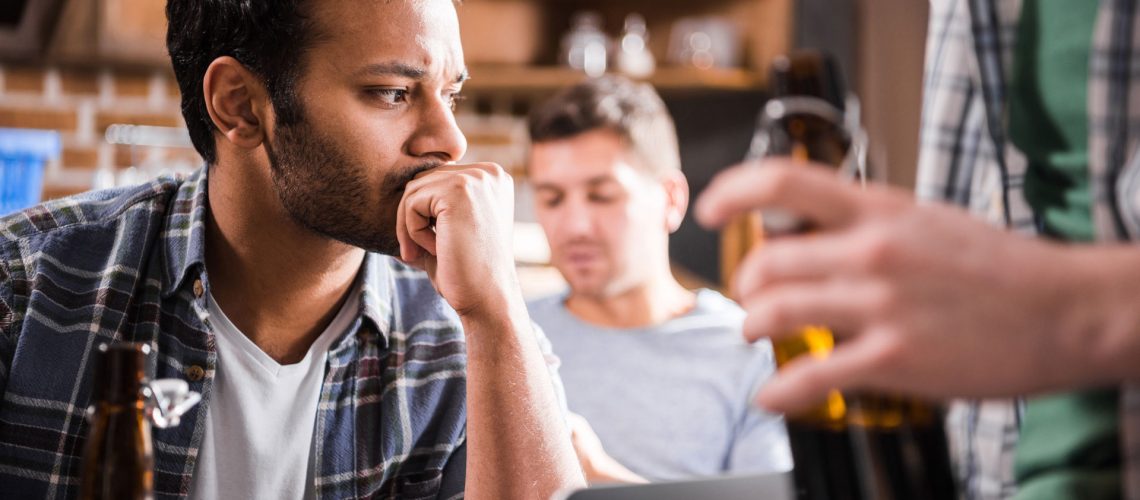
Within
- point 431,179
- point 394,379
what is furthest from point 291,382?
point 431,179

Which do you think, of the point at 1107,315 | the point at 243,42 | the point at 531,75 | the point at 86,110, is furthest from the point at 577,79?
the point at 1107,315

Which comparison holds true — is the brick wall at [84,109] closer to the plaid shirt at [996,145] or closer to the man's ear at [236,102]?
the man's ear at [236,102]

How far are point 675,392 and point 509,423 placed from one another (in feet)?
2.89

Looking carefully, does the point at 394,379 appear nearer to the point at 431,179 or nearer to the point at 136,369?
the point at 431,179

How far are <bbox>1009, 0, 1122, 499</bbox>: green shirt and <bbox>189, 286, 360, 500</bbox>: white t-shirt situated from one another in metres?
0.78

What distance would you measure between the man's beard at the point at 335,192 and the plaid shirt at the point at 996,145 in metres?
0.65

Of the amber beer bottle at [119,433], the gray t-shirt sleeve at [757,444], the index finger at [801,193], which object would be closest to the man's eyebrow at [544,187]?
the gray t-shirt sleeve at [757,444]

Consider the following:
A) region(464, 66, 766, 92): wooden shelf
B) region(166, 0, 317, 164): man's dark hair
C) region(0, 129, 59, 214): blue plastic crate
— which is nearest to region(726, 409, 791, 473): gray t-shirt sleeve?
region(166, 0, 317, 164): man's dark hair

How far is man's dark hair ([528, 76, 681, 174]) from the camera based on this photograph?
215 centimetres

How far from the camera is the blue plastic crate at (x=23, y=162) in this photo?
2889 mm

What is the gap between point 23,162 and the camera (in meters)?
2.95

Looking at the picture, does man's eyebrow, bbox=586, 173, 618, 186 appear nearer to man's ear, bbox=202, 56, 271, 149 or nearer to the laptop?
man's ear, bbox=202, 56, 271, 149

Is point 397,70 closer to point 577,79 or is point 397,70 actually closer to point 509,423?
point 509,423

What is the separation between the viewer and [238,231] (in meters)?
1.23
